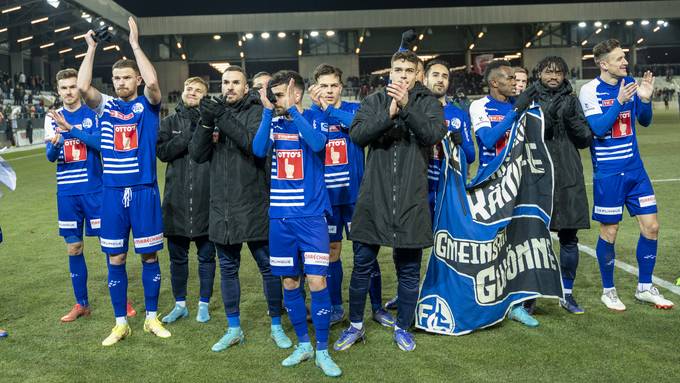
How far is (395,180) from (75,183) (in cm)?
301

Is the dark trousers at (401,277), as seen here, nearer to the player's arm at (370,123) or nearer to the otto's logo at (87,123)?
the player's arm at (370,123)

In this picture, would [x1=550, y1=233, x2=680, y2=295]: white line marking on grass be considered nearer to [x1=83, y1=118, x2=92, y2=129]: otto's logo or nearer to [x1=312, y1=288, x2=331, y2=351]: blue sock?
[x1=312, y1=288, x2=331, y2=351]: blue sock

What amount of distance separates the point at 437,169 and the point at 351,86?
4100 centimetres

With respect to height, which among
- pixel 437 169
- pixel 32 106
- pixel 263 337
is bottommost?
pixel 263 337

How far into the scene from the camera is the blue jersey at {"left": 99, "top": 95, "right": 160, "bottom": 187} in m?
5.19

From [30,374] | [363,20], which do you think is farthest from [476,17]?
[30,374]

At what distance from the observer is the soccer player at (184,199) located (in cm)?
553

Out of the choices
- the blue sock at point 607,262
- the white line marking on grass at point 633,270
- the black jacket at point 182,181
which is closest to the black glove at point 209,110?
the black jacket at point 182,181

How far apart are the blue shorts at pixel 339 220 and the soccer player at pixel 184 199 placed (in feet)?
3.40

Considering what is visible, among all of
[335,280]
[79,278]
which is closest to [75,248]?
[79,278]

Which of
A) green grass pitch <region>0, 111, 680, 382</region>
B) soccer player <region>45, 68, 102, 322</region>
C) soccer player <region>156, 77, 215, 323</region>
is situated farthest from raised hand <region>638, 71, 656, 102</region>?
soccer player <region>45, 68, 102, 322</region>

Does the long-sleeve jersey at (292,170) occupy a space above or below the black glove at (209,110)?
below

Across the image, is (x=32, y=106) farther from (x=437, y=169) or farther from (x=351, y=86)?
(x=437, y=169)

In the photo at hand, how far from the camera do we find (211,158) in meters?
5.09
